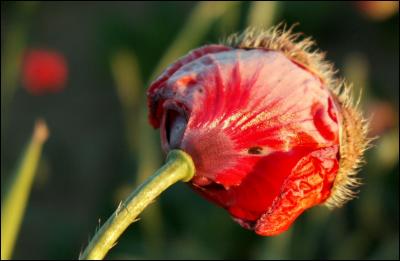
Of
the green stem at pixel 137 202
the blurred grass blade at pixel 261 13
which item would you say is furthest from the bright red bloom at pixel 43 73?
the green stem at pixel 137 202

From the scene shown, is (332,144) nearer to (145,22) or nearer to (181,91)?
(181,91)

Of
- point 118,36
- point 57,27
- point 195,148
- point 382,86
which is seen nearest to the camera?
point 195,148

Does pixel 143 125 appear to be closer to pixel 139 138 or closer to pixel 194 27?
pixel 139 138

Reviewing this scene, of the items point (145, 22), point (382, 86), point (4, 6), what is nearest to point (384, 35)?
point (382, 86)

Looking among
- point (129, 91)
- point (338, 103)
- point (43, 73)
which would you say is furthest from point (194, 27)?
point (338, 103)

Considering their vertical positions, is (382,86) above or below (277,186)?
below

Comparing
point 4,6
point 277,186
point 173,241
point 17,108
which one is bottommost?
point 17,108
